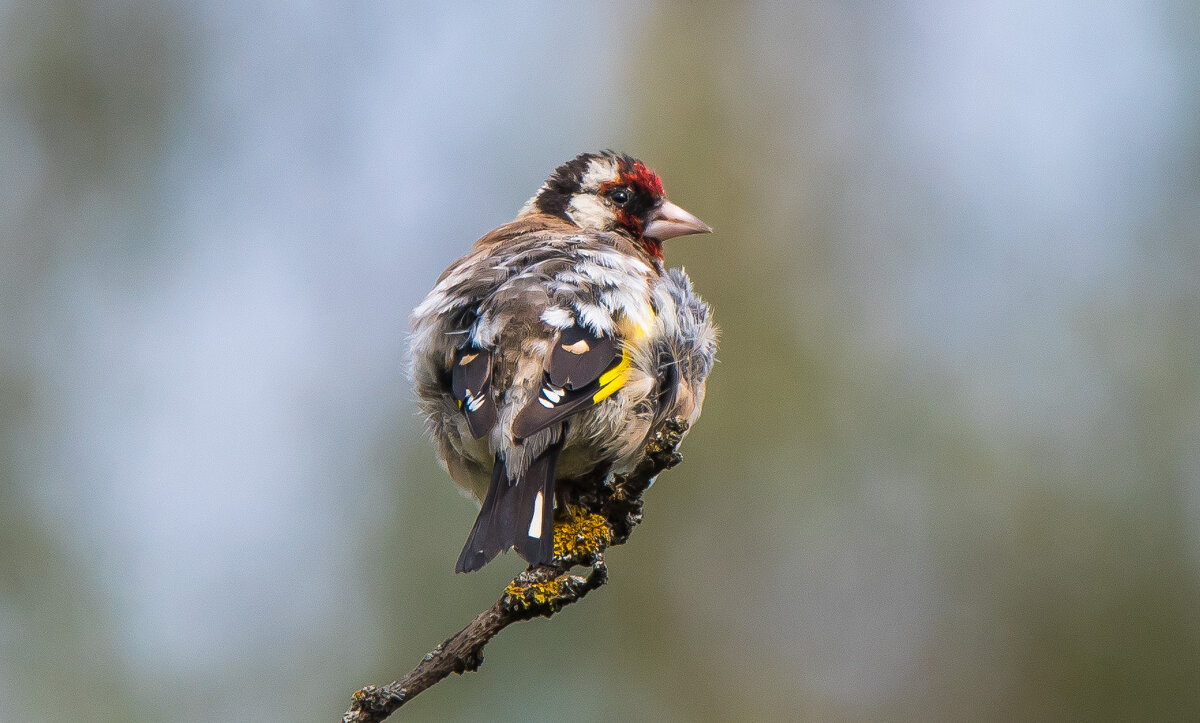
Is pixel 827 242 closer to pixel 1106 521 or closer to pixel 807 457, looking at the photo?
pixel 807 457

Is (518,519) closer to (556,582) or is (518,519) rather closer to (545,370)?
(556,582)

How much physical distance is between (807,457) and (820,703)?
5.74 ft

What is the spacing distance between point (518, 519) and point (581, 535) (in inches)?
9.8

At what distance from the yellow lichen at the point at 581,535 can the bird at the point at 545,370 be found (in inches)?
3.0

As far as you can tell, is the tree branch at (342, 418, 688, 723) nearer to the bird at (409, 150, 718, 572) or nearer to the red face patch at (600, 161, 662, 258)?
the bird at (409, 150, 718, 572)

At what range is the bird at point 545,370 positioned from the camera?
3.22 meters

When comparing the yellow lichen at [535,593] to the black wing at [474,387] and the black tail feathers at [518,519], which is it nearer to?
the black tail feathers at [518,519]

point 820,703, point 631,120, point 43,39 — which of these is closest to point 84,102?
point 43,39

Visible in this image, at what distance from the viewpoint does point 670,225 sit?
508 cm

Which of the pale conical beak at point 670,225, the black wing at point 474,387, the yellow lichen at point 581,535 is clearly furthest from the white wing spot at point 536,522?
the pale conical beak at point 670,225

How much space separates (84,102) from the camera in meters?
8.94

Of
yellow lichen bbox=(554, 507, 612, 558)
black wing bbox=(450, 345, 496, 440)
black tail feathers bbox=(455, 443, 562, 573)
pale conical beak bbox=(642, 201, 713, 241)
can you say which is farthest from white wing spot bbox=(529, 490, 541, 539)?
pale conical beak bbox=(642, 201, 713, 241)

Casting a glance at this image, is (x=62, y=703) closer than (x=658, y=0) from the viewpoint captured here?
Yes

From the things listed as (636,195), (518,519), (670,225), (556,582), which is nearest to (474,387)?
(518,519)
